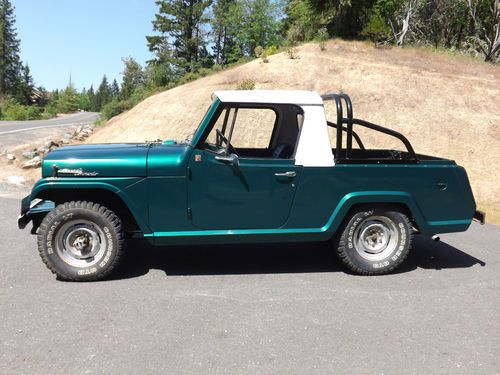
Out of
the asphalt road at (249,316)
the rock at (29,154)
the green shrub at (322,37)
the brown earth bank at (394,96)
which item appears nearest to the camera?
the asphalt road at (249,316)

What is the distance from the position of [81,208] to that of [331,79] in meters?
13.8

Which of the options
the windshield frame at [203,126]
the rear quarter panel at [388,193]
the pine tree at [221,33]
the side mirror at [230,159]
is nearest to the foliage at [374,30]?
the rear quarter panel at [388,193]

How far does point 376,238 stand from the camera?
15.7 ft

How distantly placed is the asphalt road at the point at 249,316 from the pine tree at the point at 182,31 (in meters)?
43.6

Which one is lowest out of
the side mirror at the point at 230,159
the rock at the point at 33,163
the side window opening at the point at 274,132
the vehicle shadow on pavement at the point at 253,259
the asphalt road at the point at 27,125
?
the vehicle shadow on pavement at the point at 253,259

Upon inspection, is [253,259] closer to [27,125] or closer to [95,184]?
[95,184]

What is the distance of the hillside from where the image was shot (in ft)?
43.0

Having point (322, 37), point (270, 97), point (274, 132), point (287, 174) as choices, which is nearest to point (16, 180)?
point (274, 132)

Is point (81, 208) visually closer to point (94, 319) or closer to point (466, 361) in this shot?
point (94, 319)

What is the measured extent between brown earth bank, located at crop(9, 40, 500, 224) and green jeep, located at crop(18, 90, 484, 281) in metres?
6.09

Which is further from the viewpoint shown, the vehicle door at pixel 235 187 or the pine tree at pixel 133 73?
the pine tree at pixel 133 73

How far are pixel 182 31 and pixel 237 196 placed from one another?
4747 centimetres

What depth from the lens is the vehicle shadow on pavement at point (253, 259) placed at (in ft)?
15.5

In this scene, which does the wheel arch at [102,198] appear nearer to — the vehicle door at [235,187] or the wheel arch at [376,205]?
the vehicle door at [235,187]
